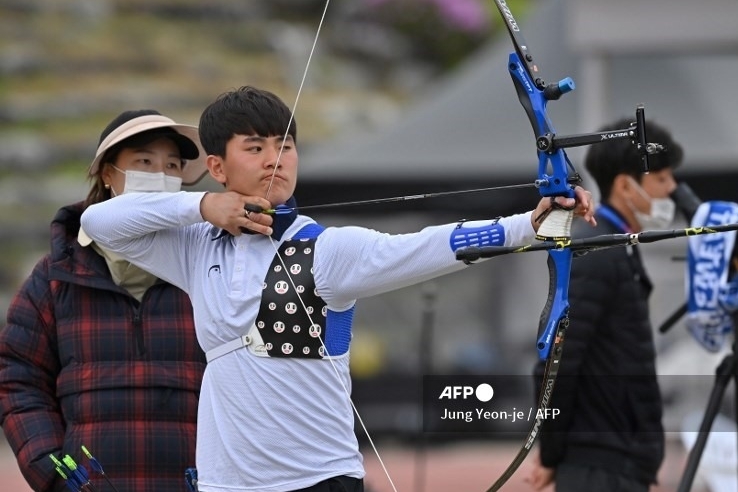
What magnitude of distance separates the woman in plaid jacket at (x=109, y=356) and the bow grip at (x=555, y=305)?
944 millimetres

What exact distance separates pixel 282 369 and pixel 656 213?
1681 millimetres

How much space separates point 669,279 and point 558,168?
3.48m

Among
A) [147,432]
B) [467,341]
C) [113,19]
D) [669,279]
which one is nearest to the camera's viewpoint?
[147,432]

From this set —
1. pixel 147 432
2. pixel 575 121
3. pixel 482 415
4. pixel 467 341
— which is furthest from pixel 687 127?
pixel 147 432

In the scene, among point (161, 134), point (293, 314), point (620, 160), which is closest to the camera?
point (293, 314)

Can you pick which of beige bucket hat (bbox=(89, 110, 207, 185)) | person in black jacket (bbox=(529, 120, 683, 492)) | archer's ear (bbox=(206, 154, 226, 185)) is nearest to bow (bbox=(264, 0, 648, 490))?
archer's ear (bbox=(206, 154, 226, 185))

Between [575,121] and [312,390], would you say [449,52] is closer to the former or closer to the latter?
[575,121]

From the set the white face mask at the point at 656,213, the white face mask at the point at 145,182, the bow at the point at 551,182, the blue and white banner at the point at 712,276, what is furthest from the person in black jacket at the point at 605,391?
the white face mask at the point at 145,182

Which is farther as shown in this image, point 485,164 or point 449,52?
point 449,52

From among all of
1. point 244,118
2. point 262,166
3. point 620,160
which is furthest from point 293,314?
point 620,160

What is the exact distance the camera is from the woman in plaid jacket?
3.42 meters

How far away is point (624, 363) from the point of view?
3928mm

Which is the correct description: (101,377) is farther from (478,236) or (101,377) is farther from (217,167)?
(478,236)

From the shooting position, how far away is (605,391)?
393 cm
